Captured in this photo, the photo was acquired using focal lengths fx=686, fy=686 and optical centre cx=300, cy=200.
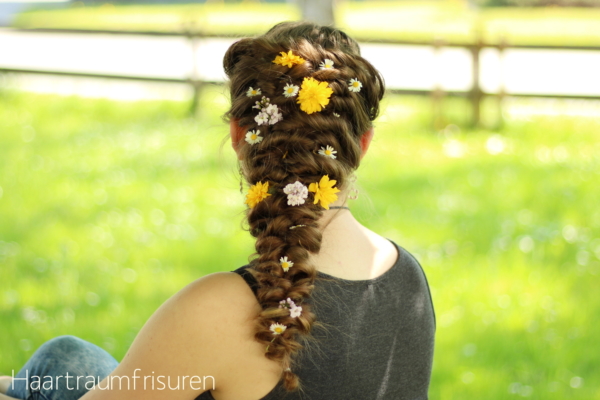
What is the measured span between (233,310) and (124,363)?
10.9 inches

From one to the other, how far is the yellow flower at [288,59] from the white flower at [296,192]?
0.92ft

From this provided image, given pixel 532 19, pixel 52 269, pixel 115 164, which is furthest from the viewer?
pixel 532 19

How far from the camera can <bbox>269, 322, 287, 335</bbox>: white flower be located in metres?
1.44

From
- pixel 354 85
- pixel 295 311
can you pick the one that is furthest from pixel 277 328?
pixel 354 85

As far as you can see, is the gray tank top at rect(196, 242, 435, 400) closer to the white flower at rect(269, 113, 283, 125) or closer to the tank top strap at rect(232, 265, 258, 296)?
the tank top strap at rect(232, 265, 258, 296)

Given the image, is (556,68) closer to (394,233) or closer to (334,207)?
(394,233)

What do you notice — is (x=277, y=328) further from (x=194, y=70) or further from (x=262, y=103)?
(x=194, y=70)

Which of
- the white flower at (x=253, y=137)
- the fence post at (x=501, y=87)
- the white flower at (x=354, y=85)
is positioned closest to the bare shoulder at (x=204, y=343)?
the white flower at (x=253, y=137)

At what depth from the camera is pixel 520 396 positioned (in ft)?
10.4

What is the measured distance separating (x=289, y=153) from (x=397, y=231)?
3.66 m

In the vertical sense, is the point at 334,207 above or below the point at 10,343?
above

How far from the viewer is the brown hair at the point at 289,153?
151 cm

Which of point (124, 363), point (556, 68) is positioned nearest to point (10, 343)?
point (124, 363)

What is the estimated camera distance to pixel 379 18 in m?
22.2
